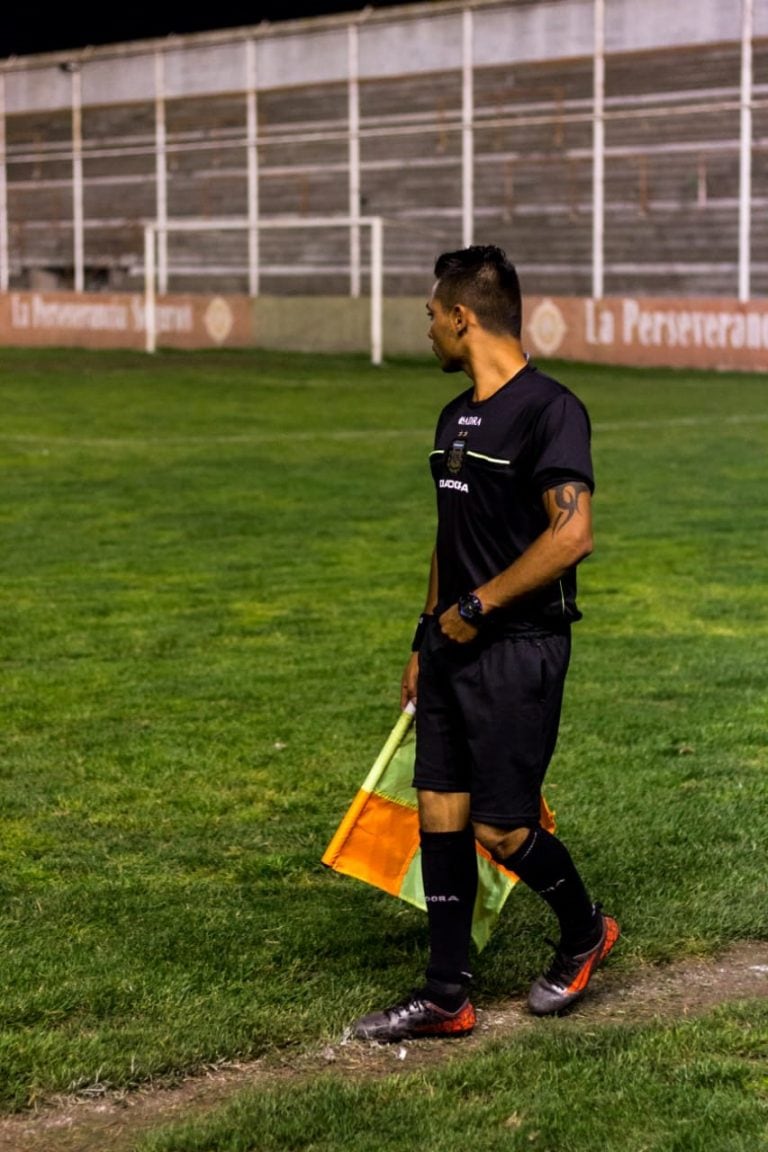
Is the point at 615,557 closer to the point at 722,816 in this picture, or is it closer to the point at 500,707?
the point at 722,816

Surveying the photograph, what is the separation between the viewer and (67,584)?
1134 cm

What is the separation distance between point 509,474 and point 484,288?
0.46 metres

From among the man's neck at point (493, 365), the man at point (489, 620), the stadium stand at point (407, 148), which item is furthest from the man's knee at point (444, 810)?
the stadium stand at point (407, 148)

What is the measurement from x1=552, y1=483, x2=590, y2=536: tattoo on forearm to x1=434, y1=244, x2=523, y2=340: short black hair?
0.41 metres

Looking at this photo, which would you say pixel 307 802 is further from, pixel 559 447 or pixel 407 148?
pixel 407 148

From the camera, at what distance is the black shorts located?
420cm

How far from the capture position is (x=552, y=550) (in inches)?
161

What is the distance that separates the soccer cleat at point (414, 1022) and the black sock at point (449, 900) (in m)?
0.04

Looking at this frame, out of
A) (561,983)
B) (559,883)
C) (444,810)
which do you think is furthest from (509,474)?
(561,983)

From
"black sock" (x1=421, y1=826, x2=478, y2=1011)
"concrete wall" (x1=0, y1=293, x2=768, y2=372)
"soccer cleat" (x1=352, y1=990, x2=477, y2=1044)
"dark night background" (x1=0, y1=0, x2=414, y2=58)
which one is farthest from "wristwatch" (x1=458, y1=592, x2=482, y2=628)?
"dark night background" (x1=0, y1=0, x2=414, y2=58)

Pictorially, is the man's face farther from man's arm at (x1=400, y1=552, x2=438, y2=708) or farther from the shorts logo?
man's arm at (x1=400, y1=552, x2=438, y2=708)

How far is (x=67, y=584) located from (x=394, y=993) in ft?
23.3

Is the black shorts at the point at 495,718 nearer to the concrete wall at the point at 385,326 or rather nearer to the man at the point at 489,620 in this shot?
the man at the point at 489,620

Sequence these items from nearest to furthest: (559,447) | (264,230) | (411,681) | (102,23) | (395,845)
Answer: (559,447)
(411,681)
(395,845)
(264,230)
(102,23)
